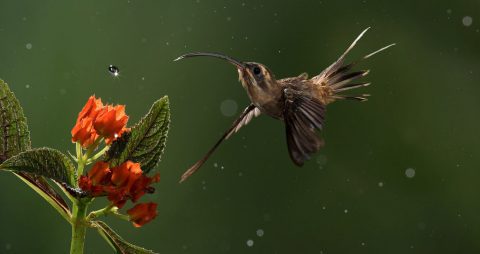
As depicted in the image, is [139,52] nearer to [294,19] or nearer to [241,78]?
[294,19]

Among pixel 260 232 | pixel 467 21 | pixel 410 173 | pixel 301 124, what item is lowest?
pixel 410 173

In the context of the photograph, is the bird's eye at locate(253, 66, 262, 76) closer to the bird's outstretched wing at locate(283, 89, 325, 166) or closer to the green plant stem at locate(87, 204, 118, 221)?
the bird's outstretched wing at locate(283, 89, 325, 166)

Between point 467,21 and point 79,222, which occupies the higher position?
point 79,222

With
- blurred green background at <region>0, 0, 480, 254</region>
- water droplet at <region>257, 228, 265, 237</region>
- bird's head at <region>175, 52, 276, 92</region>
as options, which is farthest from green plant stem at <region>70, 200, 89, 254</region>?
water droplet at <region>257, 228, 265, 237</region>

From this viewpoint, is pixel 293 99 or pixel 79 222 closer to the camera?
pixel 79 222

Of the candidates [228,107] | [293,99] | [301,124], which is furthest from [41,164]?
[228,107]

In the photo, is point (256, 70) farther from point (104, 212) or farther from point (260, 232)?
point (260, 232)

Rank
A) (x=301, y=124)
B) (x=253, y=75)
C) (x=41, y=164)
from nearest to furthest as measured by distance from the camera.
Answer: (x=41, y=164) → (x=301, y=124) → (x=253, y=75)

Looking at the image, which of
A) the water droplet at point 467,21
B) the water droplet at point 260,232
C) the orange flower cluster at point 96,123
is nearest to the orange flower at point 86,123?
the orange flower cluster at point 96,123
